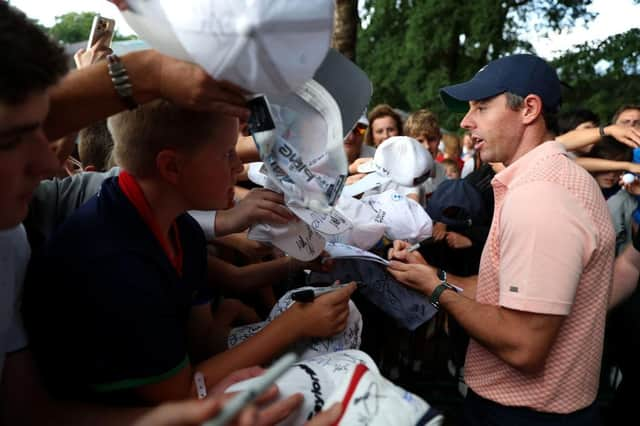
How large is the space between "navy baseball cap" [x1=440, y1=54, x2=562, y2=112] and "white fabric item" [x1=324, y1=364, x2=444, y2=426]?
1.52m

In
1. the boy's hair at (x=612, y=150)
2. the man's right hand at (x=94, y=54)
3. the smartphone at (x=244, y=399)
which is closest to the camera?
the smartphone at (x=244, y=399)

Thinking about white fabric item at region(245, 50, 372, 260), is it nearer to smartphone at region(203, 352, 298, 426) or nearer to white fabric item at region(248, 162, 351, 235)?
white fabric item at region(248, 162, 351, 235)

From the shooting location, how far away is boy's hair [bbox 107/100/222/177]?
146 centimetres

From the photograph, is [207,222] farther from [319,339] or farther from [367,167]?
[367,167]

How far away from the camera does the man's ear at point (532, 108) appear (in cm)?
221

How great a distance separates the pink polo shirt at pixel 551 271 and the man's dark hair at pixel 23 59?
1478 mm

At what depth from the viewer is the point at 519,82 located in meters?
2.23

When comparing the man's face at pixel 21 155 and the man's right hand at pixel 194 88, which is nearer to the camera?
the man's face at pixel 21 155

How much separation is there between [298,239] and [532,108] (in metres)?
1.18

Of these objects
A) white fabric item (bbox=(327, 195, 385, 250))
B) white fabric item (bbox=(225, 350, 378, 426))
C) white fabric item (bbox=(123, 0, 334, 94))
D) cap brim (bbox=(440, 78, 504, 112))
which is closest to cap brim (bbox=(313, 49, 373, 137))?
white fabric item (bbox=(123, 0, 334, 94))

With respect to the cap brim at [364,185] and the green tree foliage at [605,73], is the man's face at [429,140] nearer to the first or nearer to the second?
the cap brim at [364,185]

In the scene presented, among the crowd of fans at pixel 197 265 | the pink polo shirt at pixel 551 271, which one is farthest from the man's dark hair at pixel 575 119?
the pink polo shirt at pixel 551 271

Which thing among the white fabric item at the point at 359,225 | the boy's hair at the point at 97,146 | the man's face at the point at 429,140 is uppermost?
the boy's hair at the point at 97,146

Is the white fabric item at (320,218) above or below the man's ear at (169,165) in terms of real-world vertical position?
below
